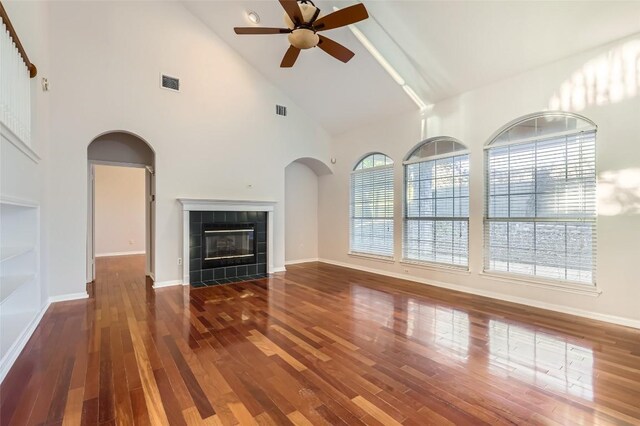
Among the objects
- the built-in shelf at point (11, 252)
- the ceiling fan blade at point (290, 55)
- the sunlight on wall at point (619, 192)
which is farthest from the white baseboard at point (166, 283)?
the sunlight on wall at point (619, 192)

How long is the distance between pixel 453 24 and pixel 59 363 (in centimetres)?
536

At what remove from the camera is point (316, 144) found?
6.99m

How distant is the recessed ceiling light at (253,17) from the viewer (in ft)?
15.9

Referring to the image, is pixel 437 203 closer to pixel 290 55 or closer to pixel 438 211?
pixel 438 211

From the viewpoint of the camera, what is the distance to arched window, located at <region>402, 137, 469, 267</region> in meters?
4.88

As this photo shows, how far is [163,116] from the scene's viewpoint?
511 centimetres

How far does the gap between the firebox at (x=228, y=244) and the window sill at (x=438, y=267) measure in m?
2.97

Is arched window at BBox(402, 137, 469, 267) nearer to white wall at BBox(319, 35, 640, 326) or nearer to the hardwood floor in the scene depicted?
white wall at BBox(319, 35, 640, 326)

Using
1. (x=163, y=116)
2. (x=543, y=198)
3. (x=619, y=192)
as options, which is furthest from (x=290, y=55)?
(x=619, y=192)

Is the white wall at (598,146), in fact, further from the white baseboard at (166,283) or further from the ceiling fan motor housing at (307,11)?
the white baseboard at (166,283)

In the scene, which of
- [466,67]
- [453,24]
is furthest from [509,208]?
[453,24]

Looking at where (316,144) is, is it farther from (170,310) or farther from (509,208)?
(170,310)

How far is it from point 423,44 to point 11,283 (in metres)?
5.37

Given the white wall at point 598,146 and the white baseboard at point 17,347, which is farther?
the white wall at point 598,146
